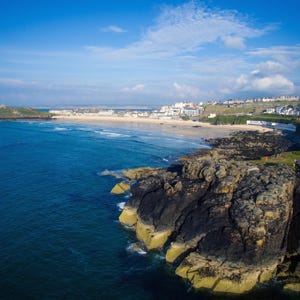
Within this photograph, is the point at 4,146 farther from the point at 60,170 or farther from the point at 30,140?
→ the point at 60,170

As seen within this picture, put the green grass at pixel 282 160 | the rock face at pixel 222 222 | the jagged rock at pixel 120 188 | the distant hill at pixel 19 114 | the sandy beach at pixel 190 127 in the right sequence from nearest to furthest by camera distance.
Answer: the rock face at pixel 222 222 < the jagged rock at pixel 120 188 < the green grass at pixel 282 160 < the sandy beach at pixel 190 127 < the distant hill at pixel 19 114

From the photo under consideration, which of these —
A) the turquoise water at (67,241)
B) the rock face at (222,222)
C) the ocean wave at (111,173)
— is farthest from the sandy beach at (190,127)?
the rock face at (222,222)

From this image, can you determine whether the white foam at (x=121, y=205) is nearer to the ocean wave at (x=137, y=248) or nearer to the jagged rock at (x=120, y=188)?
the jagged rock at (x=120, y=188)

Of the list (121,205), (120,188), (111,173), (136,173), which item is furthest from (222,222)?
(111,173)

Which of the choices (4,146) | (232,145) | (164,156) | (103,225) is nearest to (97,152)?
(164,156)

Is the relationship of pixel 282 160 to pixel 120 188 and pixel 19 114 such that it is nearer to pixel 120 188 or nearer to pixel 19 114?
pixel 120 188

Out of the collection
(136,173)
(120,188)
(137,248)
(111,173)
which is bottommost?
(137,248)

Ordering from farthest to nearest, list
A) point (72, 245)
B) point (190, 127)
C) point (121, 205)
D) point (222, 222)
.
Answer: point (190, 127) < point (121, 205) < point (72, 245) < point (222, 222)
